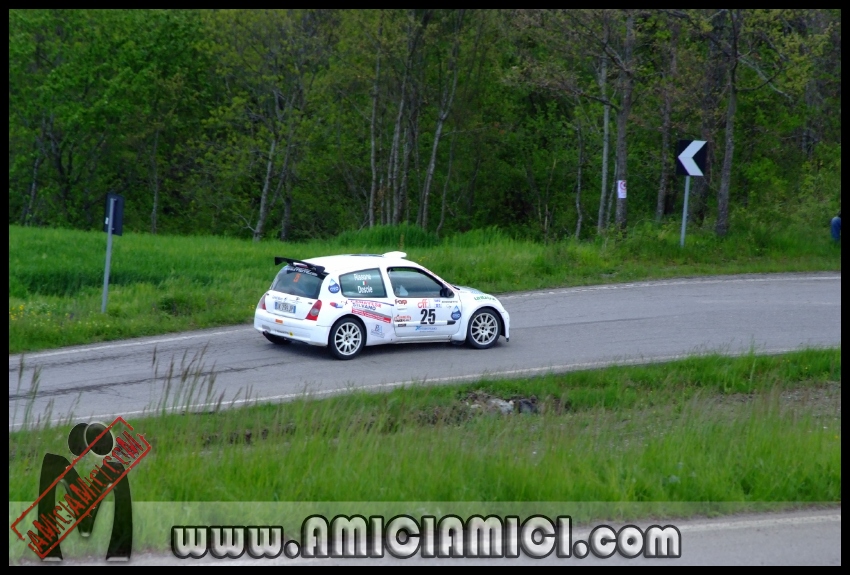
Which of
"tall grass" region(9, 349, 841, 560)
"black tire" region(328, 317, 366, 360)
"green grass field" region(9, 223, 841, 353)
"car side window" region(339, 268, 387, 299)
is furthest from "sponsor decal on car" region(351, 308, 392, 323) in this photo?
"tall grass" region(9, 349, 841, 560)

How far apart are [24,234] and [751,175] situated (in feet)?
84.9

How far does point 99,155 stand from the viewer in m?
46.6

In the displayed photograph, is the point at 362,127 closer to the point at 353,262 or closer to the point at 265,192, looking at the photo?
the point at 265,192

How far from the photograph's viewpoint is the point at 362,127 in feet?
139

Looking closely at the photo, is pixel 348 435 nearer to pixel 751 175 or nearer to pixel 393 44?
pixel 393 44

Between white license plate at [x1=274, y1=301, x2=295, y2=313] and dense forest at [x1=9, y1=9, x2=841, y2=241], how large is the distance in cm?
1753

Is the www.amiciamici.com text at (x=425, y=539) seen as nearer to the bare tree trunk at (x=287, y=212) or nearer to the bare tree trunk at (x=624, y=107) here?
the bare tree trunk at (x=624, y=107)

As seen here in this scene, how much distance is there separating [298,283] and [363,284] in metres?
1.01

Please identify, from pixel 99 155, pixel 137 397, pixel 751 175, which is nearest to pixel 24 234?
pixel 137 397

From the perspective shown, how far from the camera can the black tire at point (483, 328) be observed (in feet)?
48.9

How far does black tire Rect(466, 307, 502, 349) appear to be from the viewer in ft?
48.9

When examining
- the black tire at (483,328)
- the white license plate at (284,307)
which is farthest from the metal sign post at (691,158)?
the white license plate at (284,307)

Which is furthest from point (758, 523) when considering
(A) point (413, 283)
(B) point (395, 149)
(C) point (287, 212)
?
(C) point (287, 212)

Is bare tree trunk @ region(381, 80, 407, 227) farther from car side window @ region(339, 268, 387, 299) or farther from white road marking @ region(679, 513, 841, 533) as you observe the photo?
white road marking @ region(679, 513, 841, 533)
